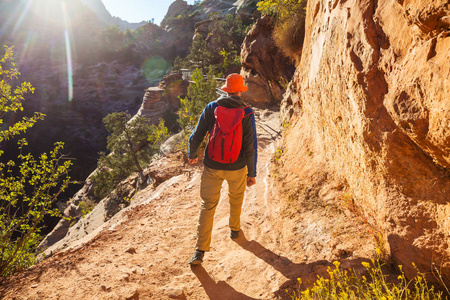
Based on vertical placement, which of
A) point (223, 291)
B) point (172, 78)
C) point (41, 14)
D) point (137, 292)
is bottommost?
point (137, 292)

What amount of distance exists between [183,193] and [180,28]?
6622 centimetres

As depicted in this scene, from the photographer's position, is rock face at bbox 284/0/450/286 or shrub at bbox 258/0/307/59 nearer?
rock face at bbox 284/0/450/286

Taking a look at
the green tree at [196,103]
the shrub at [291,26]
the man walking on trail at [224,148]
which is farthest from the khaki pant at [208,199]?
the shrub at [291,26]

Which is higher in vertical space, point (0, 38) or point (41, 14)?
point (41, 14)

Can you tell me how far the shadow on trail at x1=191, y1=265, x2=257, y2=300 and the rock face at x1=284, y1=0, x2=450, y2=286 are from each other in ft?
5.12

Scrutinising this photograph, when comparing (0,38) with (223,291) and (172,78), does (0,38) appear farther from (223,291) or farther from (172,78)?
(223,291)

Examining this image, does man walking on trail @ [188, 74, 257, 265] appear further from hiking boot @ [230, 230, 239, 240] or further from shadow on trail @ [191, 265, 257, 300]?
hiking boot @ [230, 230, 239, 240]

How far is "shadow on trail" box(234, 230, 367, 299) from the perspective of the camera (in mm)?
2296

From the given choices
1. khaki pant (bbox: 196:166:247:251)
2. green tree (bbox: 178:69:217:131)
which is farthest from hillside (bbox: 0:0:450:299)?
green tree (bbox: 178:69:217:131)

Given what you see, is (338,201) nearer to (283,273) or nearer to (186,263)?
(283,273)

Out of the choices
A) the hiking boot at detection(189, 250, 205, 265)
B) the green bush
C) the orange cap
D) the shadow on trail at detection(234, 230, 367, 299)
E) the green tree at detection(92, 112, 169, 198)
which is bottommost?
the green tree at detection(92, 112, 169, 198)

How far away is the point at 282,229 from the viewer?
A: 3.33m

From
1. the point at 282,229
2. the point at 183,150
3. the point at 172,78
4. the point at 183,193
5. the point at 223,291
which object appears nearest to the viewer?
the point at 223,291

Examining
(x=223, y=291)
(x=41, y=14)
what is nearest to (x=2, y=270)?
(x=223, y=291)
